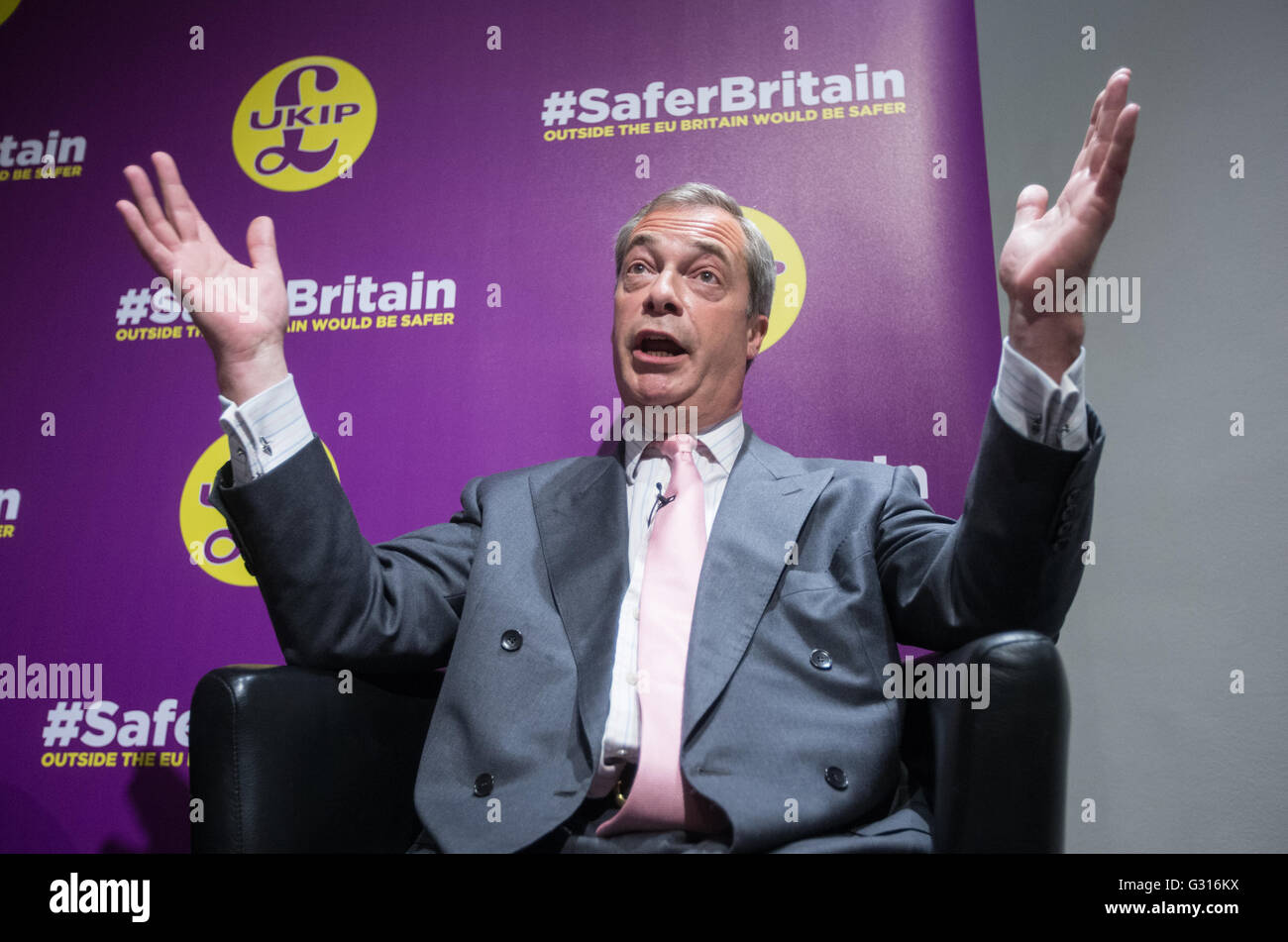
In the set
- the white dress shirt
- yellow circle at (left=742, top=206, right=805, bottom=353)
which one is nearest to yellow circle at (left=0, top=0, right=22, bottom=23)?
the white dress shirt

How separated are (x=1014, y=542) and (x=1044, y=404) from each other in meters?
0.21

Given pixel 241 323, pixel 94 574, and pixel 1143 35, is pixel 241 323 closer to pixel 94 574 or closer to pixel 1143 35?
pixel 94 574

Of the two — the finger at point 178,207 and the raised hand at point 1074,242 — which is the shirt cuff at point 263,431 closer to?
the finger at point 178,207

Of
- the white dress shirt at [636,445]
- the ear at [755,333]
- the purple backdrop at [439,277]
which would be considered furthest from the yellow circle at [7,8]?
the ear at [755,333]

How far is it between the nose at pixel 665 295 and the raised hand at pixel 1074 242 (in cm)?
76

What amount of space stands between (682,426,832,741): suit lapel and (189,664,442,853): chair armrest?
1.82 feet

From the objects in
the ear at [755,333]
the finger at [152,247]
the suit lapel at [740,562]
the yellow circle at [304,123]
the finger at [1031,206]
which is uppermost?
the yellow circle at [304,123]

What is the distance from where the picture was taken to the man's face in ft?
6.88

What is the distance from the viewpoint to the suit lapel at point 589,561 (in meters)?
1.73

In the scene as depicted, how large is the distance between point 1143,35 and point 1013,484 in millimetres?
1843

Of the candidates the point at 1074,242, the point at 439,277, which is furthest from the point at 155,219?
the point at 1074,242

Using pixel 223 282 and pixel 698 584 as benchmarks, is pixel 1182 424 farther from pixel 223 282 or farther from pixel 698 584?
pixel 223 282

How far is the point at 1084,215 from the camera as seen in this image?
4.85ft

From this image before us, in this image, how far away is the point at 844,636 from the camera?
175 centimetres
